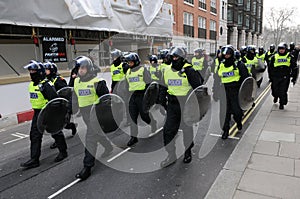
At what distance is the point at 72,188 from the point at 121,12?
1047cm

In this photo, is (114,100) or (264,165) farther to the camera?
(114,100)

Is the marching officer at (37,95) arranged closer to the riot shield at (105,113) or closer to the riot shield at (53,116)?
the riot shield at (53,116)

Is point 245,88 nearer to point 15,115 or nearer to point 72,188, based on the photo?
point 72,188

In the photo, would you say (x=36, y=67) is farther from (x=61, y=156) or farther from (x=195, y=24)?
(x=195, y=24)

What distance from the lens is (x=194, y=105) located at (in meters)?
4.09

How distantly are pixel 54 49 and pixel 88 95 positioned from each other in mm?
7107

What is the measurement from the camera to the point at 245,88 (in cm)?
537

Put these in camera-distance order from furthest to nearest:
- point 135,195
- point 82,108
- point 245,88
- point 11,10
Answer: point 11,10 < point 245,88 < point 82,108 < point 135,195

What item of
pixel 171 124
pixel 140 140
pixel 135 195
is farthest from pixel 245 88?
pixel 135 195

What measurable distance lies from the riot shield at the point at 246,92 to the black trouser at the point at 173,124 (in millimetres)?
1611

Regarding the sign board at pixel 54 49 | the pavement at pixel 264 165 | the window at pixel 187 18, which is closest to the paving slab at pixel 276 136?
the pavement at pixel 264 165

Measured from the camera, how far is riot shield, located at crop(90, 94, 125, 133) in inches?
156

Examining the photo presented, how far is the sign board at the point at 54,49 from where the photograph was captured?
10.0 m

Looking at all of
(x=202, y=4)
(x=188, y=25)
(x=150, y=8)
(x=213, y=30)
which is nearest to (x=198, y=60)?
(x=150, y=8)
